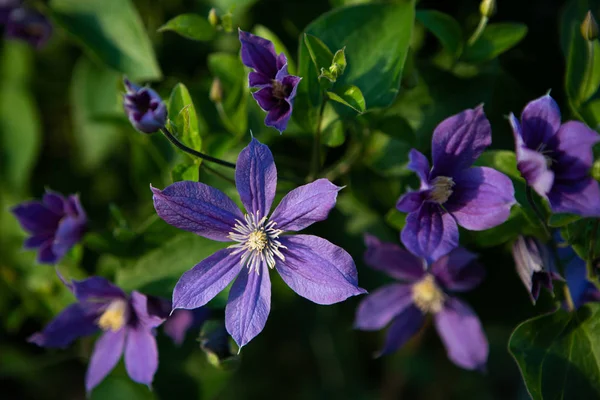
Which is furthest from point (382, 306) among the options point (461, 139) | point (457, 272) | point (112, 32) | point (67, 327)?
point (112, 32)

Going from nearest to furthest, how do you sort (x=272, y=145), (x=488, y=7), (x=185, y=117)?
(x=185, y=117) → (x=488, y=7) → (x=272, y=145)

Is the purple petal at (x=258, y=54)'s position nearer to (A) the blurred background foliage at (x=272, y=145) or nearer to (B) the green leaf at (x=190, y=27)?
(A) the blurred background foliage at (x=272, y=145)

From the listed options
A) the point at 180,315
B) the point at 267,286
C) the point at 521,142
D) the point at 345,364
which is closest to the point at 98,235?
the point at 180,315

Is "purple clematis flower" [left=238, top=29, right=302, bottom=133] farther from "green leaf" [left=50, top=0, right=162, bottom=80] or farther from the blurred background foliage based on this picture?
"green leaf" [left=50, top=0, right=162, bottom=80]

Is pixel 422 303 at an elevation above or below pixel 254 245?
below

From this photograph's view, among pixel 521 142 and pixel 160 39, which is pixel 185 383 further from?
pixel 521 142

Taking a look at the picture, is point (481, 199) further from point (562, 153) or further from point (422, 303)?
point (422, 303)
